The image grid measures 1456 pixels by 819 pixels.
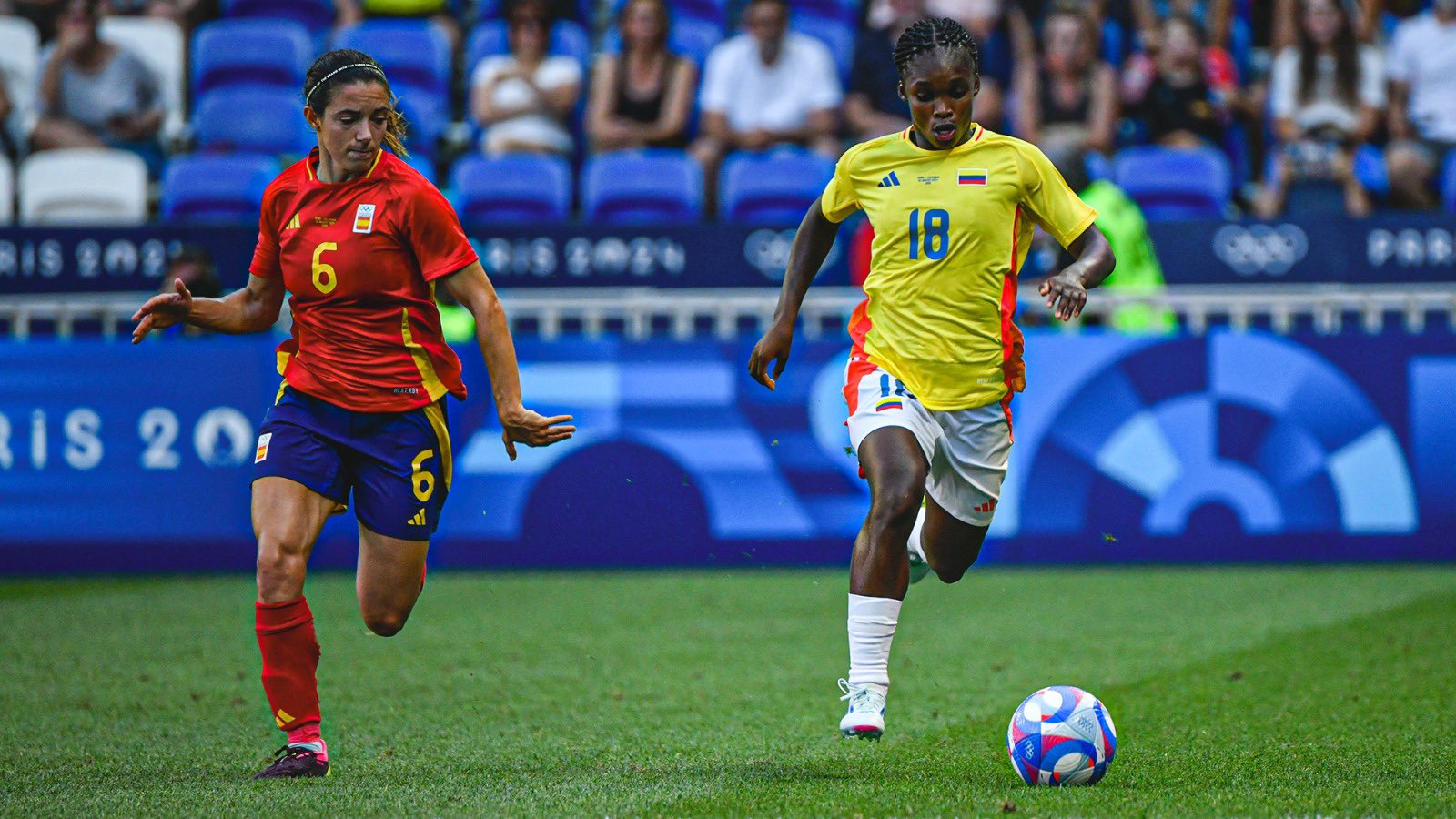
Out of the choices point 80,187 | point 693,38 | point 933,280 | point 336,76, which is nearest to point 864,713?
point 933,280

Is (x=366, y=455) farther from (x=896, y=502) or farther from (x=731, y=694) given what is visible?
→ (x=731, y=694)

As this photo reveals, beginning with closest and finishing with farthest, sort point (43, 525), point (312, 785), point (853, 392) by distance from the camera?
point (312, 785), point (853, 392), point (43, 525)

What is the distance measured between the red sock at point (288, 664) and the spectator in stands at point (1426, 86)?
10.9 meters

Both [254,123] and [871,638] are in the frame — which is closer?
[871,638]

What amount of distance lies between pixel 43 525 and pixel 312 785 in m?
7.01

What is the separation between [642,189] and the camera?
13.7 meters

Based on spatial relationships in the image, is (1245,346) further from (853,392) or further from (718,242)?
(853,392)

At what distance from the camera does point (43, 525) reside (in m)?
11.6

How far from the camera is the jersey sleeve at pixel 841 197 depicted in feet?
19.9

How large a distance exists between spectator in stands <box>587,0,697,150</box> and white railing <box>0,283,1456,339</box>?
2.59 metres

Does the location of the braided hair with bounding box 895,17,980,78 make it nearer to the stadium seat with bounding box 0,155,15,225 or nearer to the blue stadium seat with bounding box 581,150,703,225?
the blue stadium seat with bounding box 581,150,703,225

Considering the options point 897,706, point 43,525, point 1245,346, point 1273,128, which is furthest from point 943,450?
point 1273,128

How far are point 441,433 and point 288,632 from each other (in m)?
0.85

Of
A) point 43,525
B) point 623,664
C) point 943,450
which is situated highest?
point 943,450
